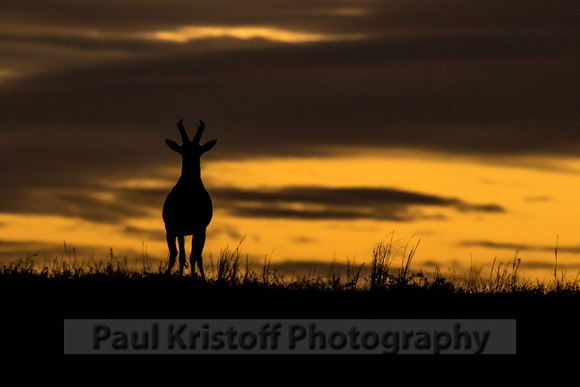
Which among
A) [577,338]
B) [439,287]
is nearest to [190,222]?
[439,287]

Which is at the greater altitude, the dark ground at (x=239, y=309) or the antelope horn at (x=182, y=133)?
the antelope horn at (x=182, y=133)

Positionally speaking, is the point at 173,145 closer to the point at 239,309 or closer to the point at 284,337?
the point at 239,309

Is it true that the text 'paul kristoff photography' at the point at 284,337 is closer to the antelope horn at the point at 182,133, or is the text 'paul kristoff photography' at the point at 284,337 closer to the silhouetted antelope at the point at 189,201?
the silhouetted antelope at the point at 189,201

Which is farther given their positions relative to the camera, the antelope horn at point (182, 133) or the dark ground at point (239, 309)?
the antelope horn at point (182, 133)

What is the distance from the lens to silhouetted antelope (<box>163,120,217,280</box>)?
Answer: 1764cm

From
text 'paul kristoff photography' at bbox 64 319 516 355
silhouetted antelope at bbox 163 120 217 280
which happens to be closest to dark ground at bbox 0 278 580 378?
text 'paul kristoff photography' at bbox 64 319 516 355

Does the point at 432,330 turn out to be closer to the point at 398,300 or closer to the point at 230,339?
the point at 398,300

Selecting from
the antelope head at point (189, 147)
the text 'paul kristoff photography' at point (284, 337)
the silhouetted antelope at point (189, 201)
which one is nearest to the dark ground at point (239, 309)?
the text 'paul kristoff photography' at point (284, 337)

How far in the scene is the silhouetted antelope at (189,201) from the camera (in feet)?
57.9

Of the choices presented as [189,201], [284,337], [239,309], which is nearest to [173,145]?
[189,201]

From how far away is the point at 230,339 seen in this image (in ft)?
39.0

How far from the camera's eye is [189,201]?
17.6m

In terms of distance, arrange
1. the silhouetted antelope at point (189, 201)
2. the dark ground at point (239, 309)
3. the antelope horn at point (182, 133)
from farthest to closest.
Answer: the antelope horn at point (182, 133) → the silhouetted antelope at point (189, 201) → the dark ground at point (239, 309)

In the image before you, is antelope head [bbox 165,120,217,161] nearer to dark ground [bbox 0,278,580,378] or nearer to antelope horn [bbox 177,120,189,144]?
antelope horn [bbox 177,120,189,144]
